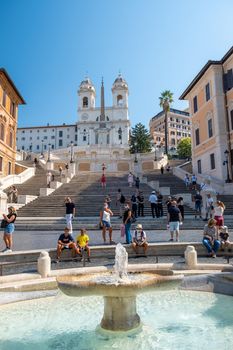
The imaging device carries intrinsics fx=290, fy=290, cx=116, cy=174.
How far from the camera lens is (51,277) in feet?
22.2

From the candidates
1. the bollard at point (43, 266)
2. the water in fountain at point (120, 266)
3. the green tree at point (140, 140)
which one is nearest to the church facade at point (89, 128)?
the green tree at point (140, 140)

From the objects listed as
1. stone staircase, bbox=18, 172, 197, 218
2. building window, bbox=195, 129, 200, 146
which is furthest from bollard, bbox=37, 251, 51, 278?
building window, bbox=195, 129, 200, 146

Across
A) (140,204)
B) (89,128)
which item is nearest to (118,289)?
(140,204)

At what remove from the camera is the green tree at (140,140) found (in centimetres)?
6493

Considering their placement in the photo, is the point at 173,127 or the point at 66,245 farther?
the point at 173,127

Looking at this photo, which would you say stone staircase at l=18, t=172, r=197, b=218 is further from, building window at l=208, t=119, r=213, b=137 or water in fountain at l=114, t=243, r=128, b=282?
water in fountain at l=114, t=243, r=128, b=282

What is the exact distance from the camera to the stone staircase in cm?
1906

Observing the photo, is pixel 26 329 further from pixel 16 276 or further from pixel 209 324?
pixel 209 324

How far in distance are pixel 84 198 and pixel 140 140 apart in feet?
148

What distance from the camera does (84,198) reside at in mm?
21844

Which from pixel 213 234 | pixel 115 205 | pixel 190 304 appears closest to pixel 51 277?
pixel 190 304

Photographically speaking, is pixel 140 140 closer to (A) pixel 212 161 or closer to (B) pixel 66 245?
(A) pixel 212 161

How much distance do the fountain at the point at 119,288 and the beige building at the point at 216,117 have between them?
21670 mm

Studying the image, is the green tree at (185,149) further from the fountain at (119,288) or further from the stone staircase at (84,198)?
the fountain at (119,288)
